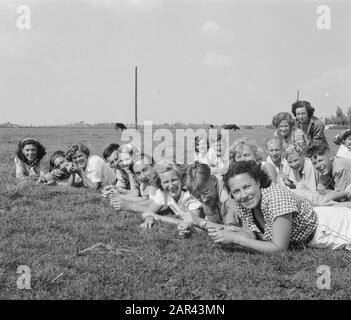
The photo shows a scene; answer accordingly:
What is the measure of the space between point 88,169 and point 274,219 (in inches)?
196

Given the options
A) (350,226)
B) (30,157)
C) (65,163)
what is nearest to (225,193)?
(350,226)

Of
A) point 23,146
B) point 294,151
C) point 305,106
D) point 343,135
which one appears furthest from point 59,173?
point 343,135

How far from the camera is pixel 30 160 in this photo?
31.3 feet

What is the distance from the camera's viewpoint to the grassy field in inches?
158

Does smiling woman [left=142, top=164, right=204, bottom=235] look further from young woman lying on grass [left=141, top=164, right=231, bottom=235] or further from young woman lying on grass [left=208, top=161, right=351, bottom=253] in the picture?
young woman lying on grass [left=208, top=161, right=351, bottom=253]

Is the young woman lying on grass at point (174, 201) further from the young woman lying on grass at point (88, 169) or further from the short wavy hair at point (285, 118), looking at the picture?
the short wavy hair at point (285, 118)

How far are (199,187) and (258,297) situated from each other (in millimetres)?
1895

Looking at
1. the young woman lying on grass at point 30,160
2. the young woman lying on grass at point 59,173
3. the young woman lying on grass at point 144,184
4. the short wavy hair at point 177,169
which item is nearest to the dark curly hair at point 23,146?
the young woman lying on grass at point 30,160

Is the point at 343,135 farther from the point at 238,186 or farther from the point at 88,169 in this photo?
the point at 88,169

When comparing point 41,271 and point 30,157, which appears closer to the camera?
point 41,271

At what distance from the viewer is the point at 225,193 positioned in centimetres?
577

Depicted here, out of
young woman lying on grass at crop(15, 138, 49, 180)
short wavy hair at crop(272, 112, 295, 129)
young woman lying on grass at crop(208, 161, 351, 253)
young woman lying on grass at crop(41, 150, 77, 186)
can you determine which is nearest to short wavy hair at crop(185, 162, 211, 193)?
young woman lying on grass at crop(208, 161, 351, 253)
